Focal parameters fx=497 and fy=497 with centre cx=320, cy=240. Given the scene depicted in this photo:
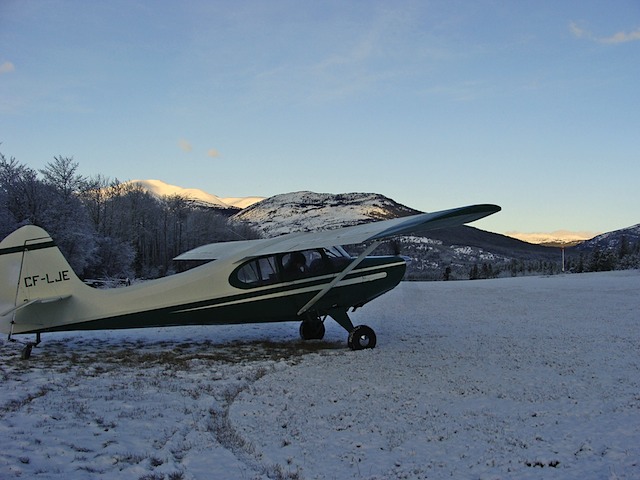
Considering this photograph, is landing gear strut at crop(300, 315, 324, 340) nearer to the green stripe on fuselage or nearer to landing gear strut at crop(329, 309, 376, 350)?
the green stripe on fuselage

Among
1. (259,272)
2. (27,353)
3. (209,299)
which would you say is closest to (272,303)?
(259,272)

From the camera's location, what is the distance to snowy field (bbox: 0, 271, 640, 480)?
4504 mm

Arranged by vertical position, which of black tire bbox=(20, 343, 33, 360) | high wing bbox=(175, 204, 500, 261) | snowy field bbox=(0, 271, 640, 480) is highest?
high wing bbox=(175, 204, 500, 261)

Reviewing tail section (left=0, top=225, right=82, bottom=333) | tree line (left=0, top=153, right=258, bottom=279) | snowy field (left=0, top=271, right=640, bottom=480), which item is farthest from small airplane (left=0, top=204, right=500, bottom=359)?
tree line (left=0, top=153, right=258, bottom=279)

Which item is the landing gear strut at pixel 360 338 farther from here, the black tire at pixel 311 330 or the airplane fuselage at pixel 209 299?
the black tire at pixel 311 330

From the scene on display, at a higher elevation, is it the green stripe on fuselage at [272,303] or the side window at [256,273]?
the side window at [256,273]

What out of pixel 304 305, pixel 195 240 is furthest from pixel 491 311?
pixel 195 240

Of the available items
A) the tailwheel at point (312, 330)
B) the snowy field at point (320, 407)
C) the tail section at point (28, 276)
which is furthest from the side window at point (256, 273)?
the tail section at point (28, 276)

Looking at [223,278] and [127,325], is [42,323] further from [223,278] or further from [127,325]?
[223,278]

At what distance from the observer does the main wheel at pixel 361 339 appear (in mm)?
10477

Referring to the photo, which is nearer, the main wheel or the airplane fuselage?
the airplane fuselage

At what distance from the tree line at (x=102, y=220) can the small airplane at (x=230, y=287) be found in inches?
595

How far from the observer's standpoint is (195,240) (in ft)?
296

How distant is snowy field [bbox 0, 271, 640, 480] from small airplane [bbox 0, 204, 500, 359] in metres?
0.70
